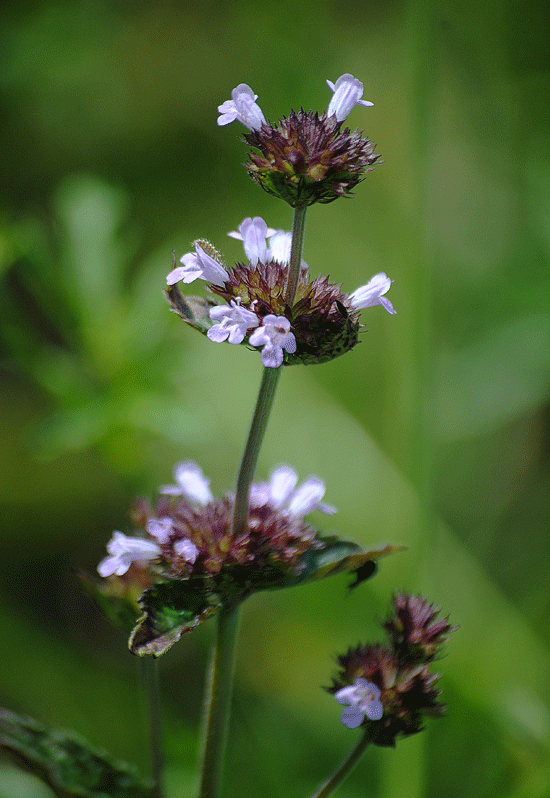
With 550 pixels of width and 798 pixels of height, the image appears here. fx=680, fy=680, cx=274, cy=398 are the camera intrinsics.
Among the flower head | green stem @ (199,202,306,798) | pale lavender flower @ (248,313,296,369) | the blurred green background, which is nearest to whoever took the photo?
pale lavender flower @ (248,313,296,369)

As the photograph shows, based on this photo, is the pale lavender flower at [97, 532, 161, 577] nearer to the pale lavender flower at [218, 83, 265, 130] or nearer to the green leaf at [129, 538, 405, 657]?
the green leaf at [129, 538, 405, 657]

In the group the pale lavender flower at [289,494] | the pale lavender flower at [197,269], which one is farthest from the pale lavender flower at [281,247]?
the pale lavender flower at [289,494]

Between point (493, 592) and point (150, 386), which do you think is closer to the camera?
point (150, 386)

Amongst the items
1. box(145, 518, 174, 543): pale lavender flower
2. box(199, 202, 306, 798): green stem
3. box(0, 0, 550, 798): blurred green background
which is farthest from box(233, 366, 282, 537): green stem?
box(0, 0, 550, 798): blurred green background

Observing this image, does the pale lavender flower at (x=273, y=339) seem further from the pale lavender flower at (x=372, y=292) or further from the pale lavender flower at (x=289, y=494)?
the pale lavender flower at (x=289, y=494)

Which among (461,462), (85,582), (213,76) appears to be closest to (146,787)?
(85,582)

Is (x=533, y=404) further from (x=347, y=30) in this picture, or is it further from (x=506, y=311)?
(x=347, y=30)

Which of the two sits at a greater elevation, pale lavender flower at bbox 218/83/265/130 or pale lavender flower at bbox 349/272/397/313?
pale lavender flower at bbox 218/83/265/130
